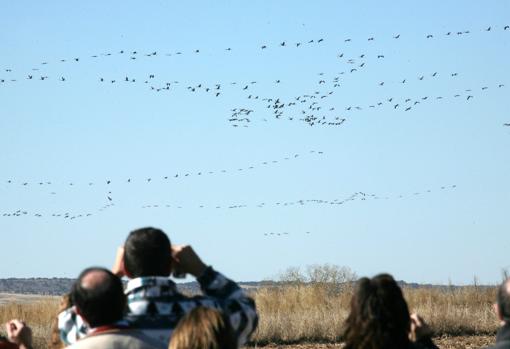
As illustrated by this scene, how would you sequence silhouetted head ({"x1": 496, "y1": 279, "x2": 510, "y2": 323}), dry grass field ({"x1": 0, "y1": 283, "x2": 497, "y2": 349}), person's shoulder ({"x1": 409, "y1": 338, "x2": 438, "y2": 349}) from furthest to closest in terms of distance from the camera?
1. dry grass field ({"x1": 0, "y1": 283, "x2": 497, "y2": 349})
2. silhouetted head ({"x1": 496, "y1": 279, "x2": 510, "y2": 323})
3. person's shoulder ({"x1": 409, "y1": 338, "x2": 438, "y2": 349})

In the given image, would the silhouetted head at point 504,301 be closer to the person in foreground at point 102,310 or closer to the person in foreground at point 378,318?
the person in foreground at point 378,318

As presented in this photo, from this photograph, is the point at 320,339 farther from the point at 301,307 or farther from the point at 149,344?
the point at 149,344

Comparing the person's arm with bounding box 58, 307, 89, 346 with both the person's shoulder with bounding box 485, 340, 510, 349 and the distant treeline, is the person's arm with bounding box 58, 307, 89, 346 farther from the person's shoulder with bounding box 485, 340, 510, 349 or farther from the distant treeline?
the distant treeline

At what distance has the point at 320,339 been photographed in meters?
29.5

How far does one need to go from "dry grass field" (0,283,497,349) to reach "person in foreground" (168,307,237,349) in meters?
20.2

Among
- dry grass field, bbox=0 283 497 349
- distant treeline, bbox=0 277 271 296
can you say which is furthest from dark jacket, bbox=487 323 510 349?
distant treeline, bbox=0 277 271 296

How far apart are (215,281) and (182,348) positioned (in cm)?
150

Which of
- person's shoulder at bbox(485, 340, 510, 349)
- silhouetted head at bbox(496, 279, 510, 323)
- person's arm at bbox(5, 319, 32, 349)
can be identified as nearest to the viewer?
person's shoulder at bbox(485, 340, 510, 349)

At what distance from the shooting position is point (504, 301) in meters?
6.79

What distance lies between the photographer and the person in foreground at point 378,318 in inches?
249

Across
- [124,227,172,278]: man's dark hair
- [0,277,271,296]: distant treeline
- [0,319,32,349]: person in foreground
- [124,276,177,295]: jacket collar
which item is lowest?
[0,319,32,349]: person in foreground

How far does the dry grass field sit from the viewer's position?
95.1 ft

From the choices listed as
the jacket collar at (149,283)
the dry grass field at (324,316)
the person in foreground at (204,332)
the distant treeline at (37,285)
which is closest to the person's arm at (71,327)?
the jacket collar at (149,283)

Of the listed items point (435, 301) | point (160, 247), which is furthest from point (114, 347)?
point (435, 301)
